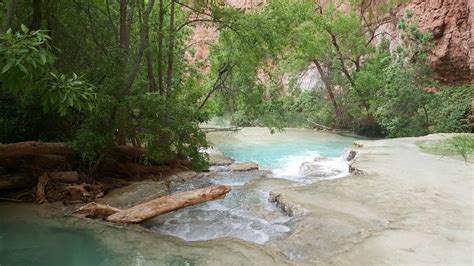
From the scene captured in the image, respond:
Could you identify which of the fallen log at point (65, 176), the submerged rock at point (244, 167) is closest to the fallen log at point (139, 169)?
the fallen log at point (65, 176)

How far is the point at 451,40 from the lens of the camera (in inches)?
815

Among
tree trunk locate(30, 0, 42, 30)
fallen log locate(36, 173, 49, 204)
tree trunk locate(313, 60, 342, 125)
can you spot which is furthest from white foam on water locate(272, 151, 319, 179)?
tree trunk locate(313, 60, 342, 125)

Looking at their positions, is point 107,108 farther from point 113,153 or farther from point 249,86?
point 249,86

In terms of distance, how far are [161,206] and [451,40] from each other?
65.0ft

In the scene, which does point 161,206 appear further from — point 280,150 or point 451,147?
point 280,150

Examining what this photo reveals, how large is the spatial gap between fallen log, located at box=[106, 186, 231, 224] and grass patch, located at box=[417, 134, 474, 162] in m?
6.81

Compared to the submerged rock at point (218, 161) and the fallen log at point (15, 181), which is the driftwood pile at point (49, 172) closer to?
the fallen log at point (15, 181)

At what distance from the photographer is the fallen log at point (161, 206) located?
6.20 metres

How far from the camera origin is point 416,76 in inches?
734

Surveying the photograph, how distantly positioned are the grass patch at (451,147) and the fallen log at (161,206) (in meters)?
6.81

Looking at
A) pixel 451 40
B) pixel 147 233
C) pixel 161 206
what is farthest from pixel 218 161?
pixel 451 40

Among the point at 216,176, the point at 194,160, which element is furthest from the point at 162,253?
the point at 216,176

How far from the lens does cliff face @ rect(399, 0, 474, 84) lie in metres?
20.3

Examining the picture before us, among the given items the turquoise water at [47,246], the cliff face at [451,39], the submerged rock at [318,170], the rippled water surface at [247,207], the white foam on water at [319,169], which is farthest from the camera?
the cliff face at [451,39]
